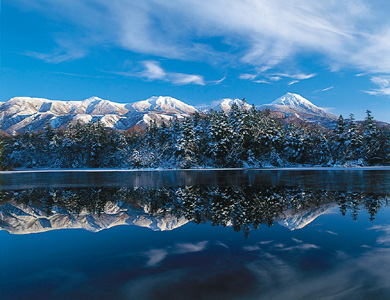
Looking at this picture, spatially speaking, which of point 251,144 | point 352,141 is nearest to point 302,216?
point 251,144

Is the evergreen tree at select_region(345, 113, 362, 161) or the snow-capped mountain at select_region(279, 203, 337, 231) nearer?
the snow-capped mountain at select_region(279, 203, 337, 231)

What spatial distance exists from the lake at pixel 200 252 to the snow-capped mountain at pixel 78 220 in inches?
1.6

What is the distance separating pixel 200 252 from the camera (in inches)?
254

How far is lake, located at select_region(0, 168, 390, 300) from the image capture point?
4.63m

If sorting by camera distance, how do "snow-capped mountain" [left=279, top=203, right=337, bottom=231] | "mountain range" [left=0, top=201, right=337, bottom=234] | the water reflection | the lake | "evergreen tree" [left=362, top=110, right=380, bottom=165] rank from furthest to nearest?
1. "evergreen tree" [left=362, top=110, right=380, bottom=165]
2. the water reflection
3. "mountain range" [left=0, top=201, right=337, bottom=234]
4. "snow-capped mountain" [left=279, top=203, right=337, bottom=231]
5. the lake

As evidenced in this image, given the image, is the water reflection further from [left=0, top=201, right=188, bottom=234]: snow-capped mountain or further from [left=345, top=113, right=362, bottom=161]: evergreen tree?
[left=345, top=113, right=362, bottom=161]: evergreen tree

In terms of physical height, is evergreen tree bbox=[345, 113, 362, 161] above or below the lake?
above

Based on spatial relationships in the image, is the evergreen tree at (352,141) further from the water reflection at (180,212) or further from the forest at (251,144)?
the water reflection at (180,212)

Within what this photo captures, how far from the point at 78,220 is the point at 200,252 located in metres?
6.04

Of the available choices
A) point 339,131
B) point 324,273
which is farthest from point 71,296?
point 339,131

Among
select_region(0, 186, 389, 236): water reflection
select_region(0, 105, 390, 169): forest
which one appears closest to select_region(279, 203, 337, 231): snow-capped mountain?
select_region(0, 186, 389, 236): water reflection

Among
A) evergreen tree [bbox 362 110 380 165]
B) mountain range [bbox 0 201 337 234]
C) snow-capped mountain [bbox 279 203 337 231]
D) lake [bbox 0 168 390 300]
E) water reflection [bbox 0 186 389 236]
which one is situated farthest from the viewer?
evergreen tree [bbox 362 110 380 165]

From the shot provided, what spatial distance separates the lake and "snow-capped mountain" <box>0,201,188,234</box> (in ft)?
0.13

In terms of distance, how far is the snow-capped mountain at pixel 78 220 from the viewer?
29.7 ft
